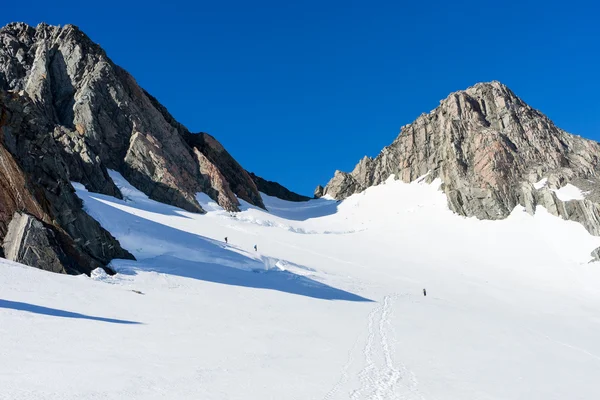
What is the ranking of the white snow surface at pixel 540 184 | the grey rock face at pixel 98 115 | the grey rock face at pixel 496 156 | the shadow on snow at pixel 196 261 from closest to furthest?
the shadow on snow at pixel 196 261 < the grey rock face at pixel 98 115 < the grey rock face at pixel 496 156 < the white snow surface at pixel 540 184

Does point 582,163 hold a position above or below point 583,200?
above

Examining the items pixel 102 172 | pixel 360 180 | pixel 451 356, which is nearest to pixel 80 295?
pixel 451 356

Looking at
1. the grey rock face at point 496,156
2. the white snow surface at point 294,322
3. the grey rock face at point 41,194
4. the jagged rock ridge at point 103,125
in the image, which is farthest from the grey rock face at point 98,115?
the grey rock face at point 496,156

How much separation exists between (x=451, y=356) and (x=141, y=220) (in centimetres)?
2991

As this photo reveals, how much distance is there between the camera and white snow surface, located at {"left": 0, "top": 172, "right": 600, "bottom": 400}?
9.62 metres

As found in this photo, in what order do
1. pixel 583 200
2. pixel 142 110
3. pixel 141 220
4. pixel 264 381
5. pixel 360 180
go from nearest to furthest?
1. pixel 264 381
2. pixel 141 220
3. pixel 583 200
4. pixel 142 110
5. pixel 360 180

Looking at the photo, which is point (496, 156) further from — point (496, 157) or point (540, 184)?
point (540, 184)

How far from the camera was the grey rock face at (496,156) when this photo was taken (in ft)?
193

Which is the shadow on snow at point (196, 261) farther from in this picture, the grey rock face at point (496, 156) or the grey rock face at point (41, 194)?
the grey rock face at point (496, 156)

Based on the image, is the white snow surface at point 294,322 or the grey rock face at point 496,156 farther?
the grey rock face at point 496,156

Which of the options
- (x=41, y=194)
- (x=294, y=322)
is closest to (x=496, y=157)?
(x=294, y=322)

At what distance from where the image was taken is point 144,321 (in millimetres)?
14484

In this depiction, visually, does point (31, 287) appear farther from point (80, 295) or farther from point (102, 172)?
point (102, 172)

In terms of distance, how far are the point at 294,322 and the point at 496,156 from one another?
58467 millimetres
